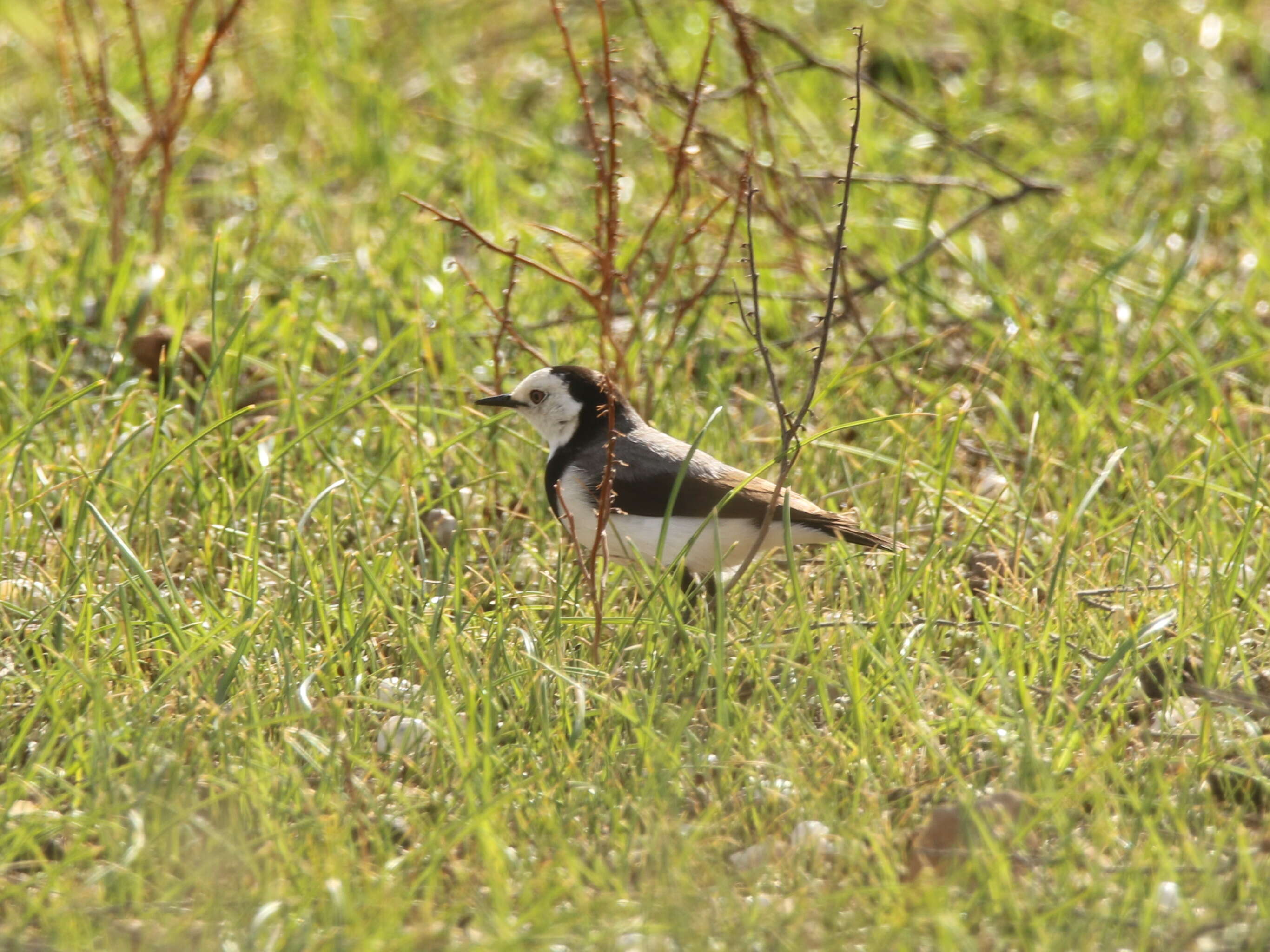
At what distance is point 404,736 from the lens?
3246 mm

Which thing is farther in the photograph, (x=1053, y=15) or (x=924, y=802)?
(x=1053, y=15)

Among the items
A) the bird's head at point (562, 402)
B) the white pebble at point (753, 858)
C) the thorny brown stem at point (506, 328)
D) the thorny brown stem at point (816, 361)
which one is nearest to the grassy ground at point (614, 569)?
the white pebble at point (753, 858)

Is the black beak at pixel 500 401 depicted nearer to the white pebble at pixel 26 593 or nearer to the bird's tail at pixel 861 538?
the bird's tail at pixel 861 538

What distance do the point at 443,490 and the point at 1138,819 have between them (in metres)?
2.33

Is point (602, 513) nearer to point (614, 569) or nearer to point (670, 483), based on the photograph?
point (670, 483)

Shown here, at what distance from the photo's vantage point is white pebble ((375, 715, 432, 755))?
10.6ft

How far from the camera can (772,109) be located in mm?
7566

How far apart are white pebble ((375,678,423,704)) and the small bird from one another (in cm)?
66

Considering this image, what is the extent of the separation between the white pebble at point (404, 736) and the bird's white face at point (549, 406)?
145cm

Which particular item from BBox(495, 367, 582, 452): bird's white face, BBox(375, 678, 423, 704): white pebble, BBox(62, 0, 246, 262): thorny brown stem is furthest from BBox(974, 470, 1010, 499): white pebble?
BBox(62, 0, 246, 262): thorny brown stem

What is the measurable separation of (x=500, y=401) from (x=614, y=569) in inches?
28.4

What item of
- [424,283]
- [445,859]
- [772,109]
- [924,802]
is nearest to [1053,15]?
[772,109]

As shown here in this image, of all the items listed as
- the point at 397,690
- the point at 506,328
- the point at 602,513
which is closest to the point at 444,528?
the point at 506,328

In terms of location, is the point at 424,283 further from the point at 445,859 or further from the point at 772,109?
the point at 445,859
